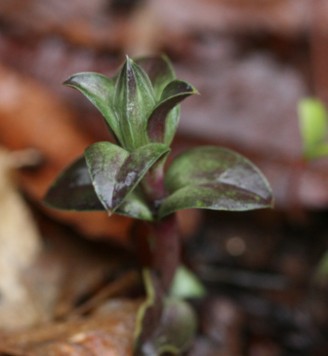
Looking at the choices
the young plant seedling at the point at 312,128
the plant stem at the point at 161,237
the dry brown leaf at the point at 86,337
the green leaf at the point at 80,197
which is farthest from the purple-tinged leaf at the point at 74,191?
the young plant seedling at the point at 312,128

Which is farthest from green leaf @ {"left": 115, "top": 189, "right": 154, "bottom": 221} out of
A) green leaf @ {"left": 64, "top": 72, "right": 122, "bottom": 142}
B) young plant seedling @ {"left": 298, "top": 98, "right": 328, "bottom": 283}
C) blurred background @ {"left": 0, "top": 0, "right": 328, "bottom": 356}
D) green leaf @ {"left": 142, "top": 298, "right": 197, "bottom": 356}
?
young plant seedling @ {"left": 298, "top": 98, "right": 328, "bottom": 283}

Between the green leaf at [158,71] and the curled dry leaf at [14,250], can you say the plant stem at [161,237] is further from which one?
the curled dry leaf at [14,250]

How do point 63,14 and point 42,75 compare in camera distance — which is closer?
point 42,75

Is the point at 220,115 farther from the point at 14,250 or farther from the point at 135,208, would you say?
the point at 135,208

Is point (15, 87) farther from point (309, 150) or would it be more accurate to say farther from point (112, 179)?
point (112, 179)

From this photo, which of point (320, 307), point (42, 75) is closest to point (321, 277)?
point (320, 307)

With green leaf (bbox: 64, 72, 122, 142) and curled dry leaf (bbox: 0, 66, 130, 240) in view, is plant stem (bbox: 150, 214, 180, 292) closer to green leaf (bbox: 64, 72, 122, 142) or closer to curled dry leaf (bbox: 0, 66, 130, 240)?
green leaf (bbox: 64, 72, 122, 142)
